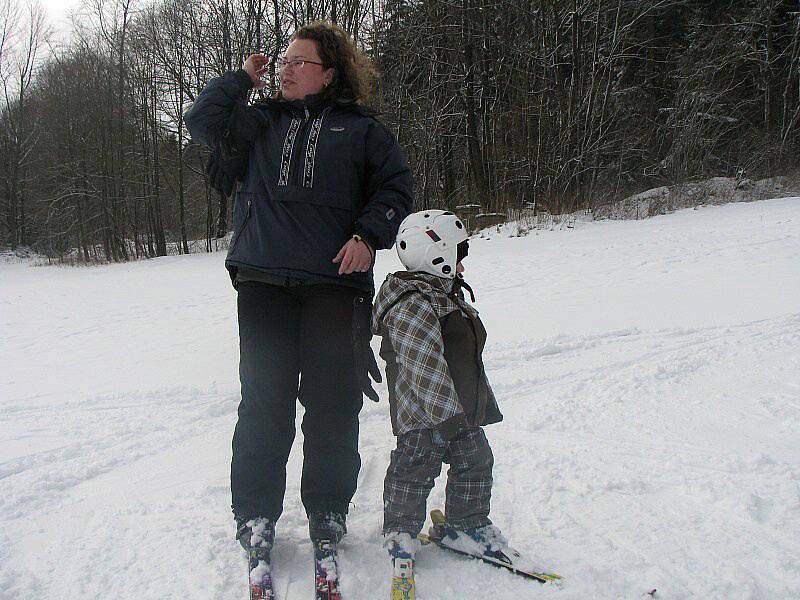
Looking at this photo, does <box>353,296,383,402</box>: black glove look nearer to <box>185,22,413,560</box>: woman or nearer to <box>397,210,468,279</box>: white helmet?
<box>185,22,413,560</box>: woman

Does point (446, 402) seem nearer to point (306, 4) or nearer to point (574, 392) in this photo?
point (574, 392)

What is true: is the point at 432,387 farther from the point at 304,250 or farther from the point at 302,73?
the point at 302,73

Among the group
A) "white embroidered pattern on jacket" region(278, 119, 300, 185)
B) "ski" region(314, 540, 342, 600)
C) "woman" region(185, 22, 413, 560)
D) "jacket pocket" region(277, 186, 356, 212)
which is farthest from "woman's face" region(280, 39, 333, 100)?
"ski" region(314, 540, 342, 600)

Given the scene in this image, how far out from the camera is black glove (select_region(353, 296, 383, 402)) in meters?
1.99

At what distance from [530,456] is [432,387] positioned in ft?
3.56

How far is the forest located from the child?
37.0ft

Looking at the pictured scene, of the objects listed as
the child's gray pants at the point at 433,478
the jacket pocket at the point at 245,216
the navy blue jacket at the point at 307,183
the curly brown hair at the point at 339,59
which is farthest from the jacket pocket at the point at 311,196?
the child's gray pants at the point at 433,478

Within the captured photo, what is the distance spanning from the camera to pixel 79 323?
7.00m

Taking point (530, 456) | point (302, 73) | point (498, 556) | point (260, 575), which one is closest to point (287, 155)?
point (302, 73)

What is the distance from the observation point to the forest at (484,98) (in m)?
15.2

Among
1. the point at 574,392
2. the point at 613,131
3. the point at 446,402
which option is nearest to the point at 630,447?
the point at 574,392

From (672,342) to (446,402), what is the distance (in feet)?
10.1

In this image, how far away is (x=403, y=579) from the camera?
1811 millimetres

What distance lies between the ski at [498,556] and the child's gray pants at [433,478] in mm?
70
